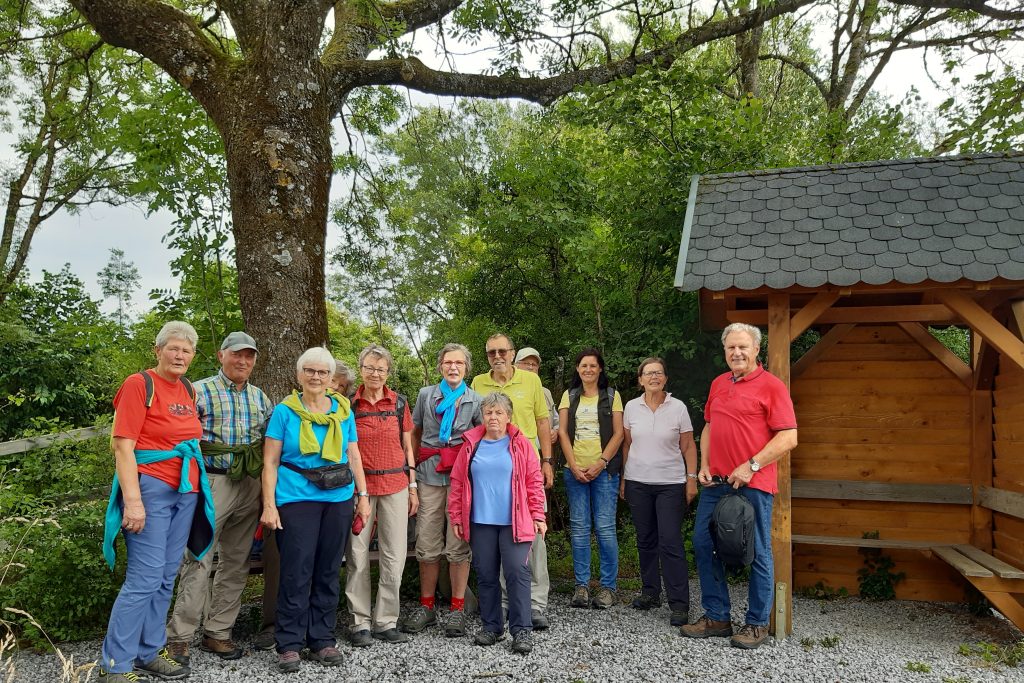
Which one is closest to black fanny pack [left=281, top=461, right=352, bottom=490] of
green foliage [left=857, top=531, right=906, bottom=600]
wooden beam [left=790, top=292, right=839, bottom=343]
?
wooden beam [left=790, top=292, right=839, bottom=343]

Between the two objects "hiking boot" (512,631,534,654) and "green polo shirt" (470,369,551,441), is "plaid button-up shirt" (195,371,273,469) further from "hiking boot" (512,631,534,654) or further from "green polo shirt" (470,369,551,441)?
"hiking boot" (512,631,534,654)

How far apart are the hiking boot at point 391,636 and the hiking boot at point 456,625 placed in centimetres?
27

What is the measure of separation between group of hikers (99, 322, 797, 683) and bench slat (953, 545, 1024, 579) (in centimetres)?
154

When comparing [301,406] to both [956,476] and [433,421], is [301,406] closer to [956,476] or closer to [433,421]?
[433,421]

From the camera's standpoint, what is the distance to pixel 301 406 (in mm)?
4082

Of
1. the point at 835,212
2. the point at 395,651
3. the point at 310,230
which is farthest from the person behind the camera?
the point at 310,230

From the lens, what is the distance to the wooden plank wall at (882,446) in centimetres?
591

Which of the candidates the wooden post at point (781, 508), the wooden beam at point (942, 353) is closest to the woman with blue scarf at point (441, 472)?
the wooden post at point (781, 508)

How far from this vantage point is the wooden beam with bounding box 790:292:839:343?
4.91 metres

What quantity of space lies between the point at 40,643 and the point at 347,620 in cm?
180

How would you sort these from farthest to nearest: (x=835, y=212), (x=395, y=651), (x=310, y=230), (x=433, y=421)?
(x=310, y=230) < (x=835, y=212) < (x=433, y=421) < (x=395, y=651)

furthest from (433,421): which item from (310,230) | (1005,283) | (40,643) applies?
(1005,283)

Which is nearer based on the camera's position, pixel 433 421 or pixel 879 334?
pixel 433 421

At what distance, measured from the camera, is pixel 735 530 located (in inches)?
169
